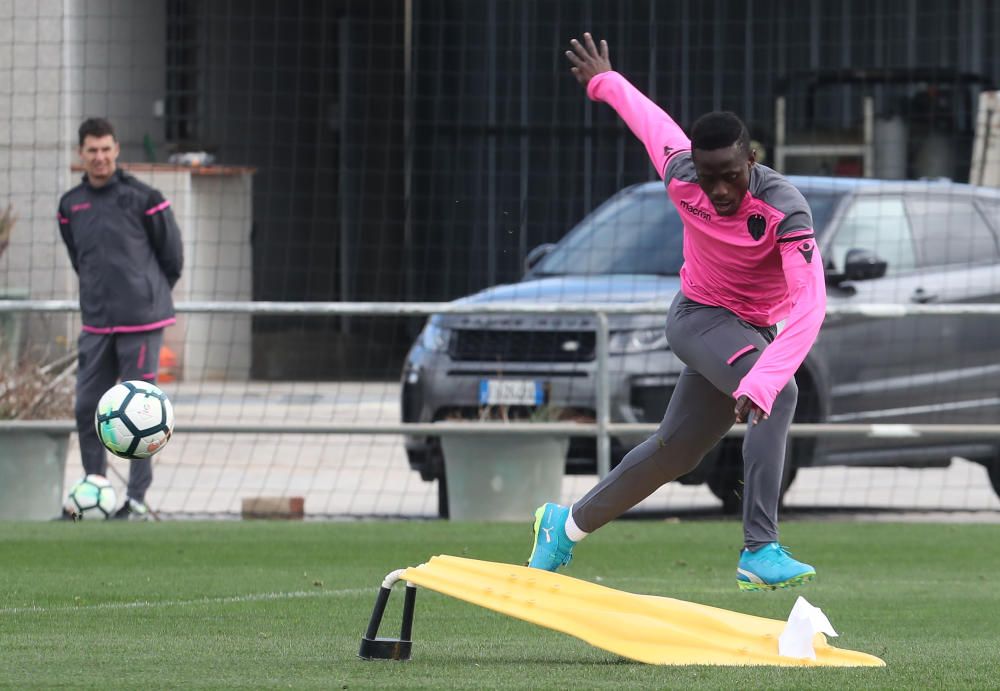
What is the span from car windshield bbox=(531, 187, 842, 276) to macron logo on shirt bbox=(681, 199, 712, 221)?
5.16 metres

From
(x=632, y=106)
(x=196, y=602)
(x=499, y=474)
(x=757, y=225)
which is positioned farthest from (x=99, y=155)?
(x=757, y=225)

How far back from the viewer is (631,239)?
36.9 ft

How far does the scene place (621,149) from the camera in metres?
21.1

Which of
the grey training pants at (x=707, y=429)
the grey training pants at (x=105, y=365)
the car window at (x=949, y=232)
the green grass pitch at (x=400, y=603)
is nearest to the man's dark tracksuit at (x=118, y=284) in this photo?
the grey training pants at (x=105, y=365)

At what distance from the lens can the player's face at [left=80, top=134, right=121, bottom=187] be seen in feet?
32.2

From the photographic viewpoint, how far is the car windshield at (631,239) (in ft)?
36.2

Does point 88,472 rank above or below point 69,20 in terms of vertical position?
below

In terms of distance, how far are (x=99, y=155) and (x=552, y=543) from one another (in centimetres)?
483

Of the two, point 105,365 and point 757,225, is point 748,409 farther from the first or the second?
point 105,365

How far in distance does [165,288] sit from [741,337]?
503cm

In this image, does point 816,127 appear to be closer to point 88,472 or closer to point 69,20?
point 69,20

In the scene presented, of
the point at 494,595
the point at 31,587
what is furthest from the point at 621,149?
the point at 494,595

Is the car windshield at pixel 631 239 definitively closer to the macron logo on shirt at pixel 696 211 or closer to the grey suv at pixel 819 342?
the grey suv at pixel 819 342

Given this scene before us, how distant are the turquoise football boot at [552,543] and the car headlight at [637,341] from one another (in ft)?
14.2
